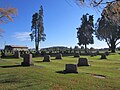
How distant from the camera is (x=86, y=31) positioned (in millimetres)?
79250

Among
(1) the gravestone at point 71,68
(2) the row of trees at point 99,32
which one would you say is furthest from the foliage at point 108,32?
(1) the gravestone at point 71,68

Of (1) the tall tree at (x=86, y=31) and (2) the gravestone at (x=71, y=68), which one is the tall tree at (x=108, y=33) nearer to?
(1) the tall tree at (x=86, y=31)

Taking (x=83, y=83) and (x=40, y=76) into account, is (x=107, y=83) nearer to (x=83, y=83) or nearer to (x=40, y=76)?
(x=83, y=83)

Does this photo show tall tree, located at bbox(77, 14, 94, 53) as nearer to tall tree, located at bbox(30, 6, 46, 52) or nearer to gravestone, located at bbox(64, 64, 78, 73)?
tall tree, located at bbox(30, 6, 46, 52)

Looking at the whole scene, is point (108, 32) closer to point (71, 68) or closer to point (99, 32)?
point (99, 32)

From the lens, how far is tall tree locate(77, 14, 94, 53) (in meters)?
79.1

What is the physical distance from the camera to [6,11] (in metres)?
33.8

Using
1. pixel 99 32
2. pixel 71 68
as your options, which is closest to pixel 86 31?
pixel 99 32

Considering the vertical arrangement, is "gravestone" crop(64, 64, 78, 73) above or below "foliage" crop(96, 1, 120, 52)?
below

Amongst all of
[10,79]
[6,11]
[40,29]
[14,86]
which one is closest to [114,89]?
[14,86]

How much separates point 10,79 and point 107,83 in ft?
17.6

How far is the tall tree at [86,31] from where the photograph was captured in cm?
7906

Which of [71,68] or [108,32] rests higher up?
[108,32]

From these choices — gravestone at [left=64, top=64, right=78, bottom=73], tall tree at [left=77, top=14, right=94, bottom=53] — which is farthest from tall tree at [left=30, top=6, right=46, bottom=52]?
gravestone at [left=64, top=64, right=78, bottom=73]
